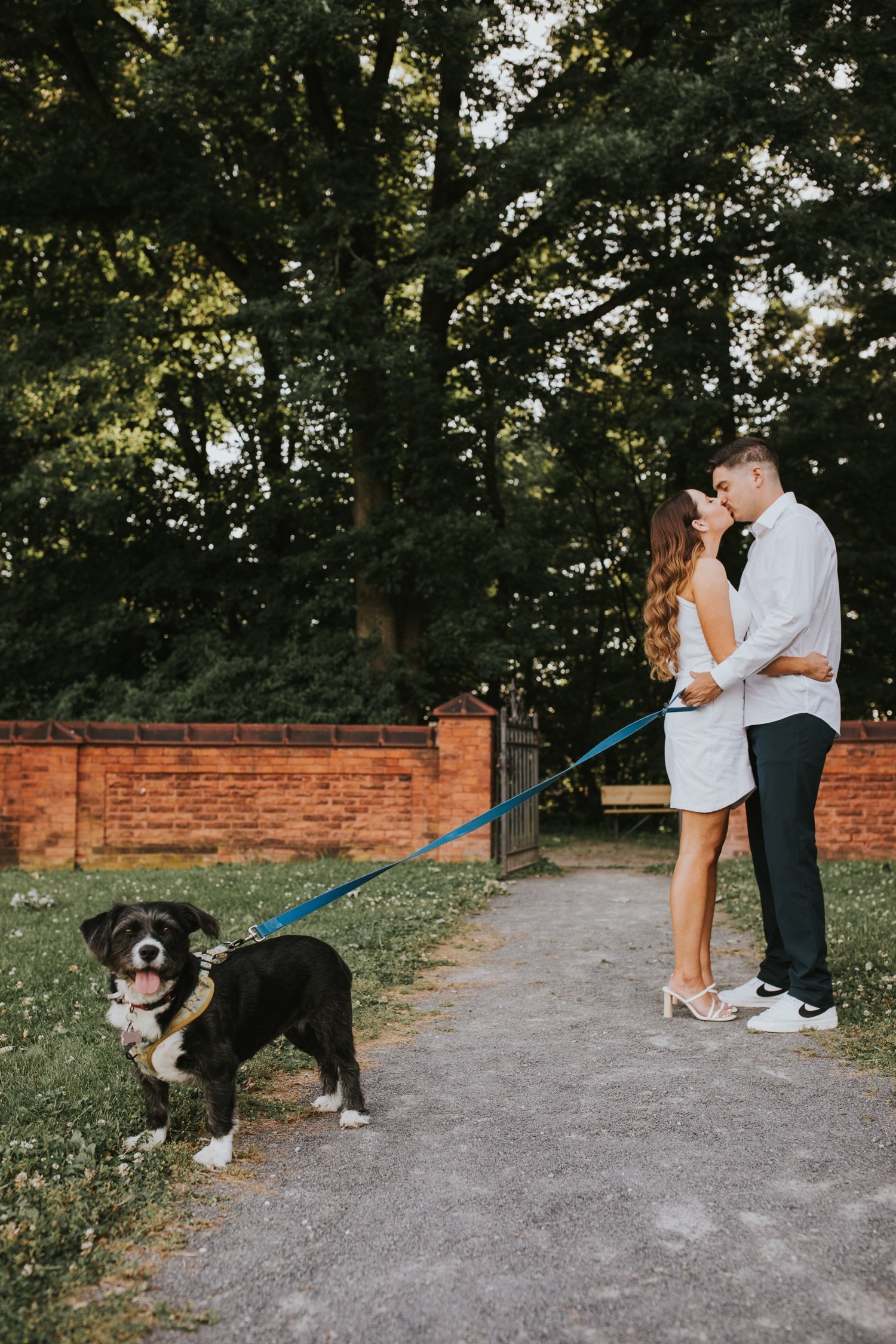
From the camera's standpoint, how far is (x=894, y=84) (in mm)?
Result: 13406

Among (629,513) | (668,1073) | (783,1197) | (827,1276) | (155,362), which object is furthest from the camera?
(629,513)

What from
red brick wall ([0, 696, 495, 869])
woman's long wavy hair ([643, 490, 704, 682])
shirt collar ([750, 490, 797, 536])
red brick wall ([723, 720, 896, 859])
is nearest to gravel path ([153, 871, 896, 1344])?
woman's long wavy hair ([643, 490, 704, 682])

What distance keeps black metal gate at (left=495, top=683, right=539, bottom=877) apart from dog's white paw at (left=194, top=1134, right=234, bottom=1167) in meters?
7.57

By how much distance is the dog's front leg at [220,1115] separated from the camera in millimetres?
3271

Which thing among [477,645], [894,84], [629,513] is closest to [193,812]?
[477,645]

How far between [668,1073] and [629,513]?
21.9 metres

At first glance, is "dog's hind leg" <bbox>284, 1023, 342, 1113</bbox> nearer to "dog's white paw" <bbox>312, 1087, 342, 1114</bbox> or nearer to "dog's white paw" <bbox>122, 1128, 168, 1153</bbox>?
"dog's white paw" <bbox>312, 1087, 342, 1114</bbox>

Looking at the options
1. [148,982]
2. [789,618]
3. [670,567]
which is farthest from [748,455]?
[148,982]

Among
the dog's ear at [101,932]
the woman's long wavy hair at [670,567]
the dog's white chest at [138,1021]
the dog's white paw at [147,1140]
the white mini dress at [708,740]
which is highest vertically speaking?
the woman's long wavy hair at [670,567]

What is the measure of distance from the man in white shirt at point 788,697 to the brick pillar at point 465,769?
23.2 ft

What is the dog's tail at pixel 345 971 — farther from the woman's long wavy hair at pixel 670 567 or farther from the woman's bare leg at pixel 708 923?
the woman's long wavy hair at pixel 670 567

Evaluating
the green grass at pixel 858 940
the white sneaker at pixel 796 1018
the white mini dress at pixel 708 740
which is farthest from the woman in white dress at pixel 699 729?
the green grass at pixel 858 940

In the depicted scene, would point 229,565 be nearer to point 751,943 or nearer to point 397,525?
point 397,525

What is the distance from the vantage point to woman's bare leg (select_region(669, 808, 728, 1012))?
4.80m
